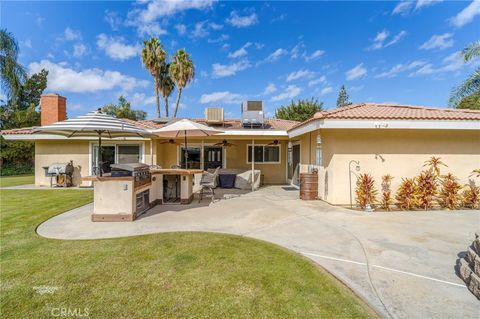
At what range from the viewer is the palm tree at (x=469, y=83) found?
1099 centimetres

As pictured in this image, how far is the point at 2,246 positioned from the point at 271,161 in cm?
1232

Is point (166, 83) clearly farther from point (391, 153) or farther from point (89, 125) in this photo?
point (391, 153)

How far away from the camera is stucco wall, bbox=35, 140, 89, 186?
13.2 metres

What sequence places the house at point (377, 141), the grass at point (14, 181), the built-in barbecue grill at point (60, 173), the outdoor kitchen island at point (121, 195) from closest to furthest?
the outdoor kitchen island at point (121, 195) < the house at point (377, 141) < the built-in barbecue grill at point (60, 173) < the grass at point (14, 181)

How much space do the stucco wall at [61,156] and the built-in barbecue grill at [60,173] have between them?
0.94 feet

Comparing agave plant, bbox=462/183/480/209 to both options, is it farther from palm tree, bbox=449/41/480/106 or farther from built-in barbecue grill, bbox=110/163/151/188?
built-in barbecue grill, bbox=110/163/151/188

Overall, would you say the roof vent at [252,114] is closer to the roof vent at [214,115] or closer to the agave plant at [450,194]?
the roof vent at [214,115]

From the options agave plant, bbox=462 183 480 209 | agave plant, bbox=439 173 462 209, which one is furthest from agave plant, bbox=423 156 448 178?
agave plant, bbox=462 183 480 209

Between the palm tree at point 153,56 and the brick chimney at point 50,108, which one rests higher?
the palm tree at point 153,56

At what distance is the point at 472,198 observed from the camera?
26.9 ft

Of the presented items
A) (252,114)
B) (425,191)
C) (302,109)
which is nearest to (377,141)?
(425,191)

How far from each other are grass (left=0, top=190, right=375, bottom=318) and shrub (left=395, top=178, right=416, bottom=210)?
6074 millimetres

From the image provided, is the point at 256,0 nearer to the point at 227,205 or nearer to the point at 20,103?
the point at 227,205

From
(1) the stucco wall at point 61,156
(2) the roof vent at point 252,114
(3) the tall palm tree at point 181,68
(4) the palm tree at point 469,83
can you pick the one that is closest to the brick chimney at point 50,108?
(1) the stucco wall at point 61,156
